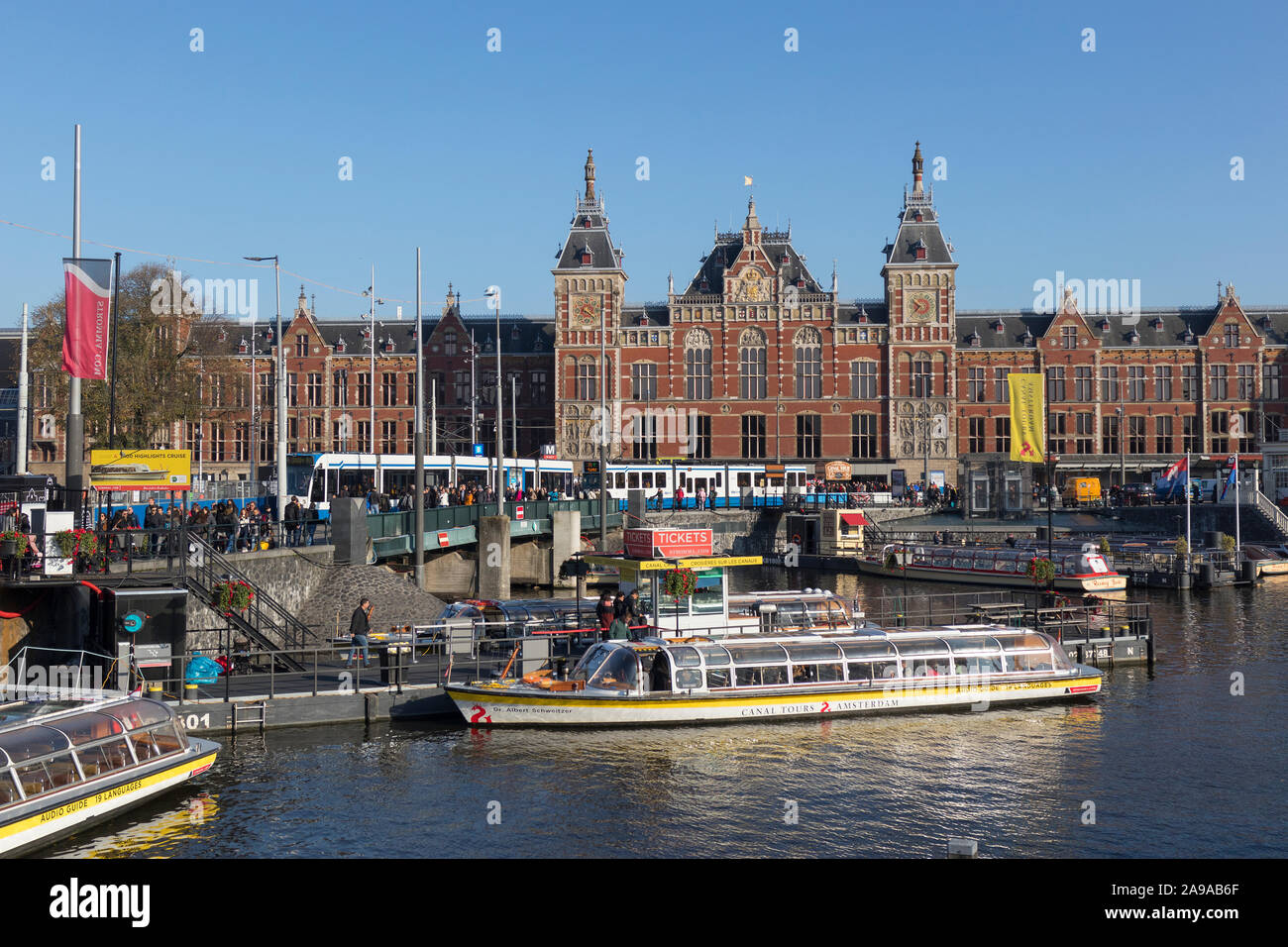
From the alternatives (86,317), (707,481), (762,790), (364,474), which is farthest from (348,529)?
(707,481)

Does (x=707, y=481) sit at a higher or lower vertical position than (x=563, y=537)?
higher

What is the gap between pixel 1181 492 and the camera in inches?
2670

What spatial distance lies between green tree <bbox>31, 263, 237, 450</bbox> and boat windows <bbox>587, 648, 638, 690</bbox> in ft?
125

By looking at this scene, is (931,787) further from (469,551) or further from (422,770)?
(469,551)

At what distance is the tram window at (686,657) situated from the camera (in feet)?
80.7

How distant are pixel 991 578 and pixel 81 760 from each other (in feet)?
137

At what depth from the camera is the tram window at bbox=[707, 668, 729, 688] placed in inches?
969

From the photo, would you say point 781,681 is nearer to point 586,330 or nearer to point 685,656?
point 685,656

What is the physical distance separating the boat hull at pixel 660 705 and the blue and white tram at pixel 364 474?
63.6 feet

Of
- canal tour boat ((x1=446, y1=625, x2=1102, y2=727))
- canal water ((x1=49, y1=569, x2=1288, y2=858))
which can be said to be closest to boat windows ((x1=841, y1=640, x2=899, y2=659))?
canal tour boat ((x1=446, y1=625, x2=1102, y2=727))

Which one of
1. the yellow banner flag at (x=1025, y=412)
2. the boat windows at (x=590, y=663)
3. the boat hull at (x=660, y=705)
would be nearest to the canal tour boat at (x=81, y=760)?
the boat hull at (x=660, y=705)

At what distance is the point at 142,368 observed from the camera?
5619cm

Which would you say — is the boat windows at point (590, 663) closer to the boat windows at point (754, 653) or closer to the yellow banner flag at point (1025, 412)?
the boat windows at point (754, 653)

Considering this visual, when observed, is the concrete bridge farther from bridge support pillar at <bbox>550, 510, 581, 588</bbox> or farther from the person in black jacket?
the person in black jacket
